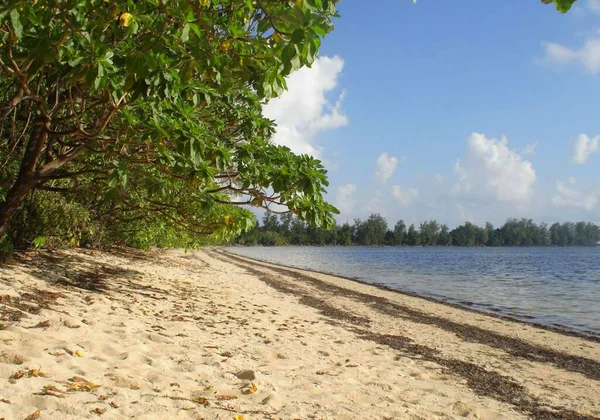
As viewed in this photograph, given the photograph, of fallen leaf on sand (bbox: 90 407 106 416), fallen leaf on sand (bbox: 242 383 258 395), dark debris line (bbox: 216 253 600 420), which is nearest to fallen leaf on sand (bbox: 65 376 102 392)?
fallen leaf on sand (bbox: 90 407 106 416)

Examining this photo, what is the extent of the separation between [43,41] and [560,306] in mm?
20670

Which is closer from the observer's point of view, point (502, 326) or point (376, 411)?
point (376, 411)

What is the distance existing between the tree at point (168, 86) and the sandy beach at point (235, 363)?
5.53 feet

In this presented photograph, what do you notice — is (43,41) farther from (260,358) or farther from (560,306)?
(560,306)

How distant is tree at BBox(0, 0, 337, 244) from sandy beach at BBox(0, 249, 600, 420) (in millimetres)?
1685

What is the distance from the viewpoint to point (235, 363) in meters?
4.90

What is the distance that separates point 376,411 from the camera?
4.05 metres

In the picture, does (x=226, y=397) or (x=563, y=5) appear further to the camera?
(x=226, y=397)

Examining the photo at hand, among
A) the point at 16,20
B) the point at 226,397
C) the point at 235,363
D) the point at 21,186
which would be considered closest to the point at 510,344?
the point at 235,363

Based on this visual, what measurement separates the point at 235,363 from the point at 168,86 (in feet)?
10.1

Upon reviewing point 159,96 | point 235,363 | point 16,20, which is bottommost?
point 235,363

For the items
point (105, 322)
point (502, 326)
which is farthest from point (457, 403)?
point (502, 326)

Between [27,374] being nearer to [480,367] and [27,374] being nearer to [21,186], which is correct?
[21,186]

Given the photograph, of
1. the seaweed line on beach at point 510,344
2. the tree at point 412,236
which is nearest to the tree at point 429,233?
the tree at point 412,236
